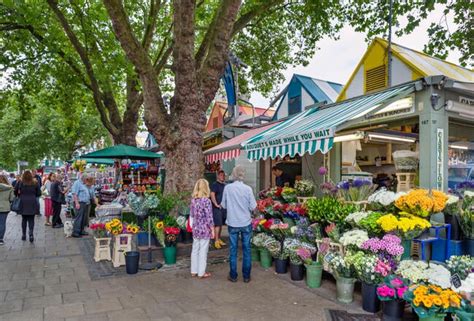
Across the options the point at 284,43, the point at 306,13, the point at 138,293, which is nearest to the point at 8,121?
the point at 284,43

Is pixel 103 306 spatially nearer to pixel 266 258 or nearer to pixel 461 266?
pixel 266 258

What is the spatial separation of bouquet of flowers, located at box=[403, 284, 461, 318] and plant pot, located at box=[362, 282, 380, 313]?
65cm

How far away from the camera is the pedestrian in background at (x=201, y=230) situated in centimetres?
576

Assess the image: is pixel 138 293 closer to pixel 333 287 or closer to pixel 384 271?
pixel 333 287

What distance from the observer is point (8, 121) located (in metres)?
32.2

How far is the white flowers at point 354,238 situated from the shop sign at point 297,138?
1.45m

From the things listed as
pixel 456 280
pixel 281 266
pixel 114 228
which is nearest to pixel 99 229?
pixel 114 228

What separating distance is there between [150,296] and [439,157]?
5.10 metres

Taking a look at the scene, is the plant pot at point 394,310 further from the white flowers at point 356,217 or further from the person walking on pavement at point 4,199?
the person walking on pavement at point 4,199

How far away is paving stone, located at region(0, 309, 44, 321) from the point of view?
A: 4.09 m

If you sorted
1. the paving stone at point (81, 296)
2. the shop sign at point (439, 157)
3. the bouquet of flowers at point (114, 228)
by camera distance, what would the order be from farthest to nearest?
1. the bouquet of flowers at point (114, 228)
2. the shop sign at point (439, 157)
3. the paving stone at point (81, 296)

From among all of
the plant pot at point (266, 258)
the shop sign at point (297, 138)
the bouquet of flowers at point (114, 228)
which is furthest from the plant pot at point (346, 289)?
the bouquet of flowers at point (114, 228)

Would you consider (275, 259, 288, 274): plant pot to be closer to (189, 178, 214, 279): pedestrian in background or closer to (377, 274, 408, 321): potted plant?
(189, 178, 214, 279): pedestrian in background

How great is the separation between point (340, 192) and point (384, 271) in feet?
6.80
